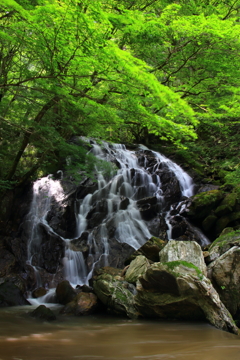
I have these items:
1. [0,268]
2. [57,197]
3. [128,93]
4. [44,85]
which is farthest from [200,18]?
[0,268]

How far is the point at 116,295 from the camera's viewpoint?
6312 mm

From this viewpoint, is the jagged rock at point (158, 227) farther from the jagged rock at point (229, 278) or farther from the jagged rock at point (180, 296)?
the jagged rock at point (180, 296)

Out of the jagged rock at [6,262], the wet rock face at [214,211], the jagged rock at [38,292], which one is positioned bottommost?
the jagged rock at [38,292]

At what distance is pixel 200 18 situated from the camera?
7.67 metres

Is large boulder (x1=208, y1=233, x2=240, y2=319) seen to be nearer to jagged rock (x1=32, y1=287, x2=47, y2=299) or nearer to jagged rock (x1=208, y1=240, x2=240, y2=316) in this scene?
jagged rock (x1=208, y1=240, x2=240, y2=316)

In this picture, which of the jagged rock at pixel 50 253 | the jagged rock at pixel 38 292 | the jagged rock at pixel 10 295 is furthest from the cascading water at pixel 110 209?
the jagged rock at pixel 10 295

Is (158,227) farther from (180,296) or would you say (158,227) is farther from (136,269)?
(180,296)

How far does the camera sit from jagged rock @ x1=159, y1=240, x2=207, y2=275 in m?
6.27

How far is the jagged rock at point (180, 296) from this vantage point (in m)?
5.16

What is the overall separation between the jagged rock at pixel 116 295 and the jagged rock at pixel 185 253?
1.24 metres

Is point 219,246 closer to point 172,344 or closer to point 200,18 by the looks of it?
point 172,344

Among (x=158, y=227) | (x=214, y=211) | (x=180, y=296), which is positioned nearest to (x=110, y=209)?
(x=158, y=227)

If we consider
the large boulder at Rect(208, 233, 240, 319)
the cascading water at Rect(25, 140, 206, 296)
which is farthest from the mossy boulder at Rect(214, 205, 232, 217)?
the large boulder at Rect(208, 233, 240, 319)

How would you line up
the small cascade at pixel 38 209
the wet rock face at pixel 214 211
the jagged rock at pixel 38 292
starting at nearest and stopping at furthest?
1. the jagged rock at pixel 38 292
2. the small cascade at pixel 38 209
3. the wet rock face at pixel 214 211
